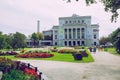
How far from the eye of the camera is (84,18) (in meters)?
142

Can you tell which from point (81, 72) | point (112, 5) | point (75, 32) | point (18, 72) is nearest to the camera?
point (18, 72)

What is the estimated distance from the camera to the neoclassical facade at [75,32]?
13500cm

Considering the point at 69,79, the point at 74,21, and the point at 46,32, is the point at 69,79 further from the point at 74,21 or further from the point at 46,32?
the point at 46,32

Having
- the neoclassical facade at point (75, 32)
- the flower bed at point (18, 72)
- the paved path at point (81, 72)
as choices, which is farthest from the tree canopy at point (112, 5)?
the neoclassical facade at point (75, 32)

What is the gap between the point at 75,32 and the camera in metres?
136

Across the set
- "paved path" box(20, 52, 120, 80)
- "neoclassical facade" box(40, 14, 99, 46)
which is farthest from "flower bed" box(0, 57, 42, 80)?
"neoclassical facade" box(40, 14, 99, 46)

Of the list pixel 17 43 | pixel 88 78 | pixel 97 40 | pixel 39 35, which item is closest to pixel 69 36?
pixel 97 40

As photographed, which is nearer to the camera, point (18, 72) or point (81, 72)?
point (18, 72)

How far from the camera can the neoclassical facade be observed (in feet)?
443

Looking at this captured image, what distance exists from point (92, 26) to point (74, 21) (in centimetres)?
1040

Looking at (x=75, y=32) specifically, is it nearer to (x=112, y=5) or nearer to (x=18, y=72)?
(x=112, y=5)

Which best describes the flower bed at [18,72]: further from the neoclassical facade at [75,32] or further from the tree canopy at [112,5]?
the neoclassical facade at [75,32]

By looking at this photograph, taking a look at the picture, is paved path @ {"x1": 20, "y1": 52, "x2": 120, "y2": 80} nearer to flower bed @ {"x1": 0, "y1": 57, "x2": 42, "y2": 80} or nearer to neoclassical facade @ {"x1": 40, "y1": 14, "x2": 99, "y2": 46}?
flower bed @ {"x1": 0, "y1": 57, "x2": 42, "y2": 80}

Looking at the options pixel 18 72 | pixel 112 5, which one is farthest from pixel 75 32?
pixel 18 72
